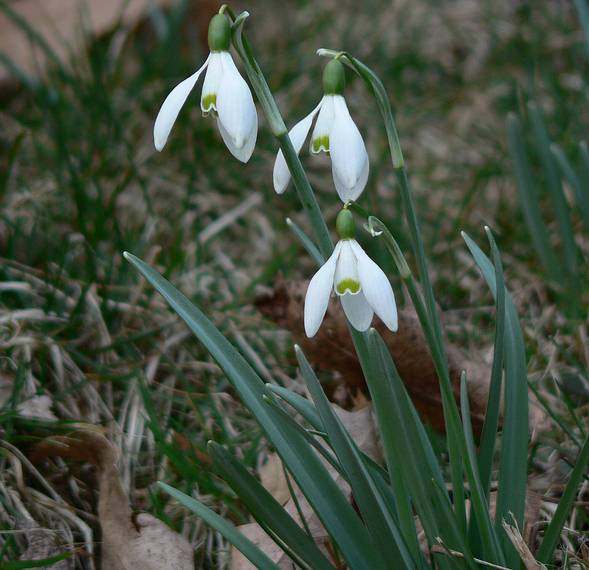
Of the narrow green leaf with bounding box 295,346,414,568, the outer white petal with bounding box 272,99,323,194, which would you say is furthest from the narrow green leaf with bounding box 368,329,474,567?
the outer white petal with bounding box 272,99,323,194

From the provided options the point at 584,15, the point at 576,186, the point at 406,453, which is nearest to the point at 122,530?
the point at 406,453

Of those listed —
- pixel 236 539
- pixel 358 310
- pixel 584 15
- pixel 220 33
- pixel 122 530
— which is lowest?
pixel 122 530

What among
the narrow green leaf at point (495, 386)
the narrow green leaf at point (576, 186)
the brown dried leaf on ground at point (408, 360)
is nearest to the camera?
the narrow green leaf at point (495, 386)

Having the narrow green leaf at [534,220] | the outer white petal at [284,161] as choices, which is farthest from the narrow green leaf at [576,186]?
the outer white petal at [284,161]

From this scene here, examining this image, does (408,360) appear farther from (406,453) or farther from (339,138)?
(339,138)

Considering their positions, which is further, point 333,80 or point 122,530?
point 122,530

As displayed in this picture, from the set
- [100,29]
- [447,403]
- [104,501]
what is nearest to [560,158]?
[447,403]

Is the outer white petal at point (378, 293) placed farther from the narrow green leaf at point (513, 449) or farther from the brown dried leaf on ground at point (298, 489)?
the brown dried leaf on ground at point (298, 489)
